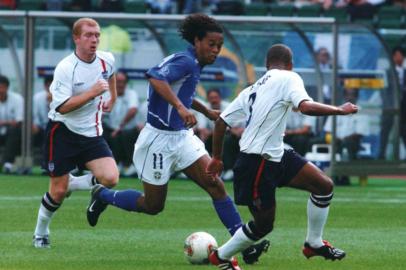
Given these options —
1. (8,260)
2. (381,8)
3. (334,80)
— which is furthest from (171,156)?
(381,8)

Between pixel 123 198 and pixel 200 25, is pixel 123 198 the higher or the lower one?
the lower one

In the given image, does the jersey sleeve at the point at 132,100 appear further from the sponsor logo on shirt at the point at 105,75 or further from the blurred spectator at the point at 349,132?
the sponsor logo on shirt at the point at 105,75

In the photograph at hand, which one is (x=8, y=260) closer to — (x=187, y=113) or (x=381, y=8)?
(x=187, y=113)

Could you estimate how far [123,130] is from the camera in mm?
22891

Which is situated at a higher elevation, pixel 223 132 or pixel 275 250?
pixel 223 132

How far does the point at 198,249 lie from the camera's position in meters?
11.1

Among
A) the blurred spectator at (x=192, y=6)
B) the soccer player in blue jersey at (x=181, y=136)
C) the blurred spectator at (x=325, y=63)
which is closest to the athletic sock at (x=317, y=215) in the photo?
the soccer player in blue jersey at (x=181, y=136)

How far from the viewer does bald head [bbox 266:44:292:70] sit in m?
10.8

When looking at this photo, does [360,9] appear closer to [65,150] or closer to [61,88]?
[65,150]

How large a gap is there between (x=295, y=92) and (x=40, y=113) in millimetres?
13325

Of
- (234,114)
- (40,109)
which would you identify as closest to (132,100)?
(40,109)

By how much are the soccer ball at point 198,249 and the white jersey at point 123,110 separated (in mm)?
11719

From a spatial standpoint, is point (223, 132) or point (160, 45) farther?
point (160, 45)

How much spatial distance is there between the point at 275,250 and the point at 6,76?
40.7 feet
